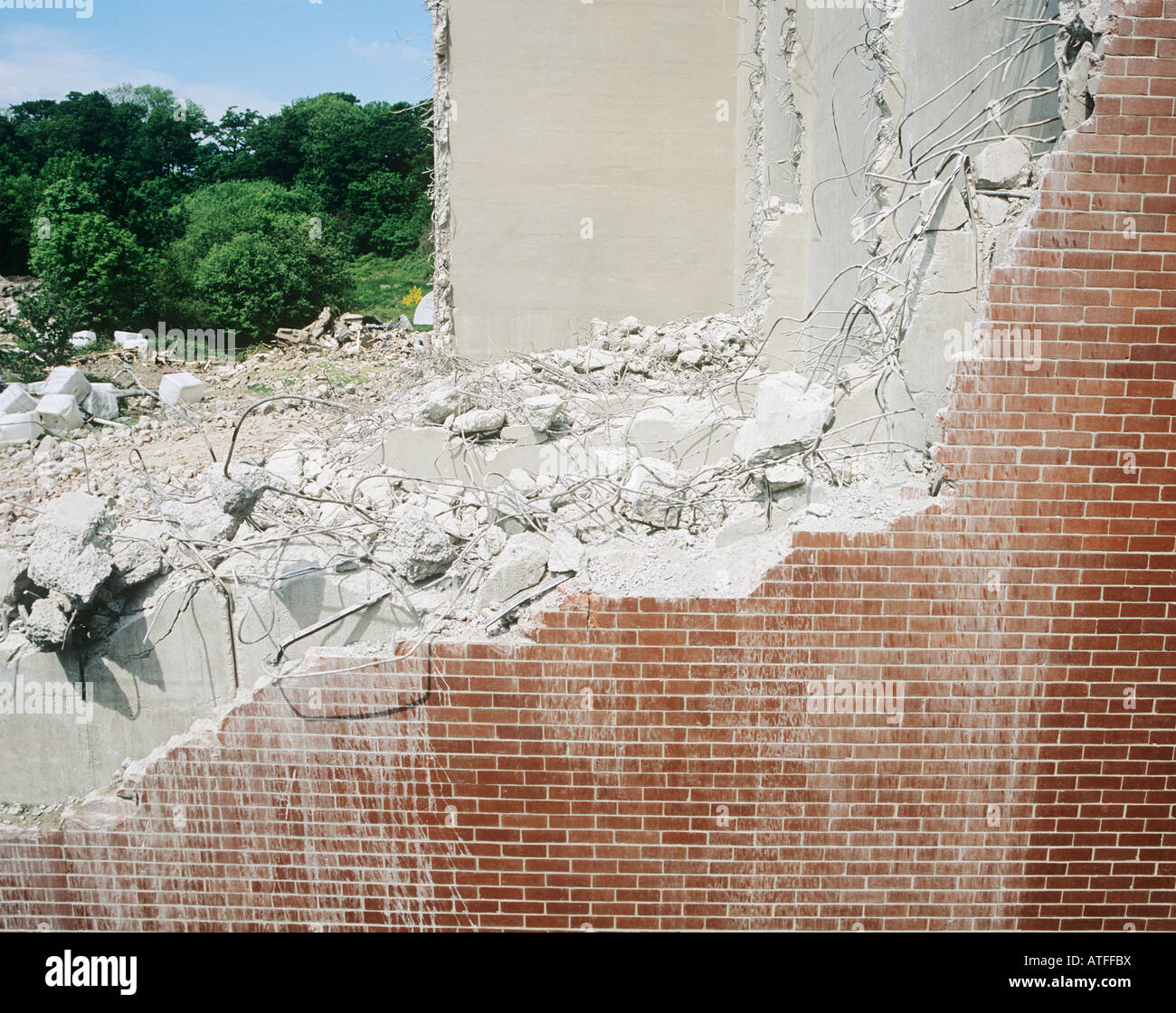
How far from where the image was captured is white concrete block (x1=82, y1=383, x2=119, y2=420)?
12539 millimetres

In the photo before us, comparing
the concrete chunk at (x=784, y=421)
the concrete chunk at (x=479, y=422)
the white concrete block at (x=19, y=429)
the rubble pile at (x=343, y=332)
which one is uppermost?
the rubble pile at (x=343, y=332)

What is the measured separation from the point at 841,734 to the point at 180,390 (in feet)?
43.3

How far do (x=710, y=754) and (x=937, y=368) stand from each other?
215cm

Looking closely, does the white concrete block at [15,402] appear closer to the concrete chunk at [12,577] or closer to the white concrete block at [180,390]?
the white concrete block at [180,390]

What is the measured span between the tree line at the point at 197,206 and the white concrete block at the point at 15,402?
6.01 meters

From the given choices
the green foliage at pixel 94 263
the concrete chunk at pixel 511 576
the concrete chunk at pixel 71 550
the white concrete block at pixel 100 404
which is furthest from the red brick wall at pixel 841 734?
the green foliage at pixel 94 263

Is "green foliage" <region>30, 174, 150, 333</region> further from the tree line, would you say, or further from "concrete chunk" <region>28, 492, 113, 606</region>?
"concrete chunk" <region>28, 492, 113, 606</region>

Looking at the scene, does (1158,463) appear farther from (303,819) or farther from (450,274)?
(450,274)

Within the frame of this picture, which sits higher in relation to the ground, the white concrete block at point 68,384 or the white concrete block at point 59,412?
the white concrete block at point 68,384

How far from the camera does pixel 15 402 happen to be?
38.4 ft

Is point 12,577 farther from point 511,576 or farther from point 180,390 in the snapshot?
point 180,390

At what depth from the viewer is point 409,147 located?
35250 millimetres

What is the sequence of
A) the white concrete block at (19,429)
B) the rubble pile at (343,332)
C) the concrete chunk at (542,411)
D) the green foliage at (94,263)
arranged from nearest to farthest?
the concrete chunk at (542,411)
the white concrete block at (19,429)
the rubble pile at (343,332)
the green foliage at (94,263)

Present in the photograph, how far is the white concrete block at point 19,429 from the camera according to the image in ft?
36.7
